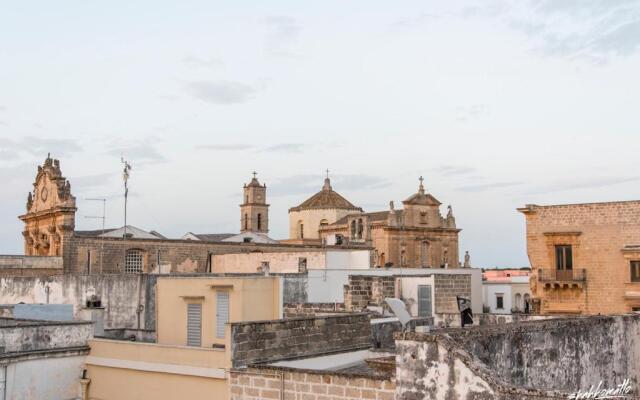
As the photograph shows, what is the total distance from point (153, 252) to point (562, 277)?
2332 centimetres

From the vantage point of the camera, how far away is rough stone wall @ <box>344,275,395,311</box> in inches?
981

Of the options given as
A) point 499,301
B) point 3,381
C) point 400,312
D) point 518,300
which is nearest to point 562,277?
point 499,301

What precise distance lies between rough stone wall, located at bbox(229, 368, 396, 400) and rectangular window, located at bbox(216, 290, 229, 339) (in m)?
2.52

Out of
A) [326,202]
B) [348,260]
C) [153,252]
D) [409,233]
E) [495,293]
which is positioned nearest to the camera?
[348,260]

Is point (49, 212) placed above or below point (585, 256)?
above

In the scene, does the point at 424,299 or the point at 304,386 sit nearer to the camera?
the point at 304,386

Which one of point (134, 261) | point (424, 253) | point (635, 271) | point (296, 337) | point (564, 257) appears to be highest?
point (424, 253)

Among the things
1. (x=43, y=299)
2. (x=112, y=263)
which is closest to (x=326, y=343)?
(x=43, y=299)

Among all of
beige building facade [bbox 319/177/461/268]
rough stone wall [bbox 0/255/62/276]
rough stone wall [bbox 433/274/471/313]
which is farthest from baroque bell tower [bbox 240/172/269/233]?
rough stone wall [bbox 433/274/471/313]

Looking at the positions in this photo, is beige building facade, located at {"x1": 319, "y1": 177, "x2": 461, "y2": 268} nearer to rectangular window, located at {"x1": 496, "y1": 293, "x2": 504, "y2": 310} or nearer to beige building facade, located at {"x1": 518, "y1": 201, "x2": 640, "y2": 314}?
rectangular window, located at {"x1": 496, "y1": 293, "x2": 504, "y2": 310}

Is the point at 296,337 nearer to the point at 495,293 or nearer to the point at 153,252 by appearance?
the point at 153,252

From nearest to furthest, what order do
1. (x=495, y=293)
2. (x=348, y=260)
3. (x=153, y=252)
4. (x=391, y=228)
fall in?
(x=348, y=260)
(x=153, y=252)
(x=495, y=293)
(x=391, y=228)

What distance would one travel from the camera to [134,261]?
47469 millimetres

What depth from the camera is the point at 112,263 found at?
46.1m
